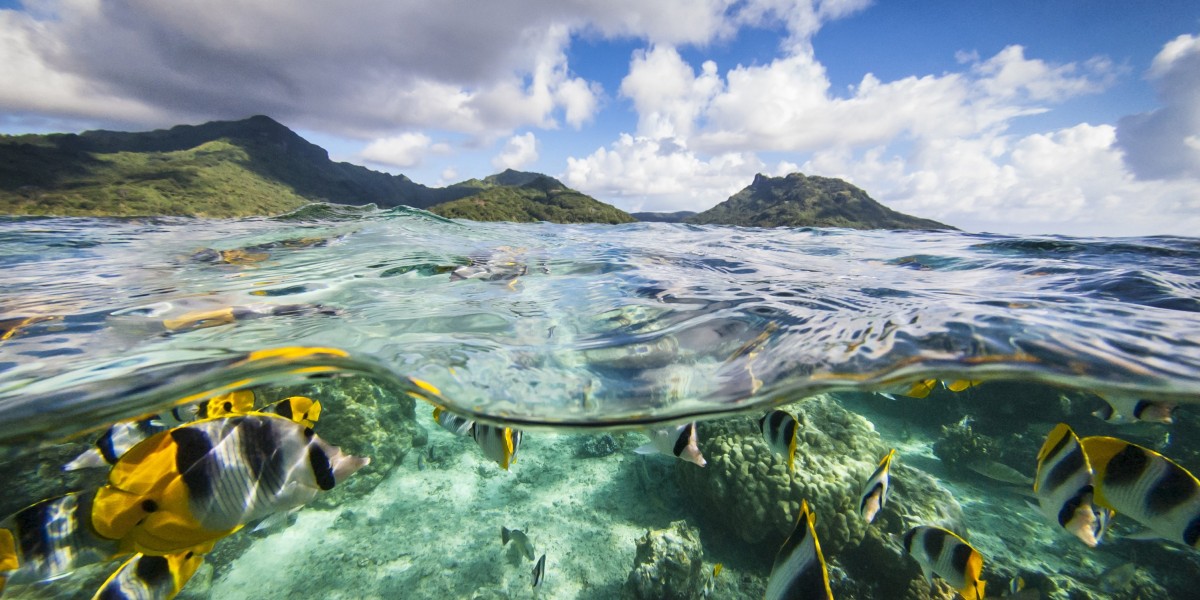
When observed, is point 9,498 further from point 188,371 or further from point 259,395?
point 188,371

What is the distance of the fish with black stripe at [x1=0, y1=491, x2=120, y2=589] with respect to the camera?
309 cm

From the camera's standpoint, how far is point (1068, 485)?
Answer: 3258 mm

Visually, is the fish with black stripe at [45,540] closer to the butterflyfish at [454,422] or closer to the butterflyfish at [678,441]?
the butterflyfish at [454,422]

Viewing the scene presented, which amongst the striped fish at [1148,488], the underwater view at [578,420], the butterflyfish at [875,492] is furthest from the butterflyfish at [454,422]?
the striped fish at [1148,488]

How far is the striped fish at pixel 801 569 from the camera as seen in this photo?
2.51m

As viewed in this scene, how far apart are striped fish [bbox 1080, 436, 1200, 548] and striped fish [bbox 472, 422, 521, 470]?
15.5 ft

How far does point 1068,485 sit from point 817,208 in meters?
63.1

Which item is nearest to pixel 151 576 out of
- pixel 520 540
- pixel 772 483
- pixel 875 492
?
pixel 520 540

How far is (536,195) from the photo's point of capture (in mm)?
39594

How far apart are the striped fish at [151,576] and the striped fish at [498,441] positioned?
90.7 inches

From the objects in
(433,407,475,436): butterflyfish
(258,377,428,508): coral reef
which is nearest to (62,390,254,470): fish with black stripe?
(433,407,475,436): butterflyfish

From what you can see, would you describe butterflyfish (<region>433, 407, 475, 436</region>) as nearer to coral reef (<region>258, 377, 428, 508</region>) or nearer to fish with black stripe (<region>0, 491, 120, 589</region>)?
fish with black stripe (<region>0, 491, 120, 589</region>)

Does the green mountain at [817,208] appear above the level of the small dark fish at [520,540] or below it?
above

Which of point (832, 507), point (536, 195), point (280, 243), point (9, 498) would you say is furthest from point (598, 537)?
point (536, 195)
